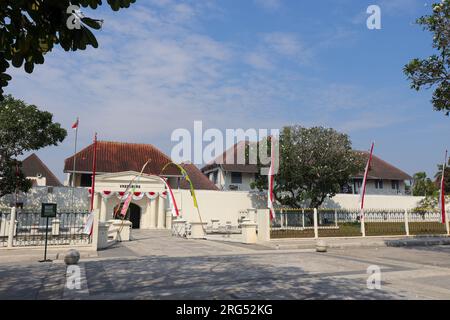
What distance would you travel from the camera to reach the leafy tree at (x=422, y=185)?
47844 millimetres

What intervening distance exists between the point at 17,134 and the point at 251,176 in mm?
24460

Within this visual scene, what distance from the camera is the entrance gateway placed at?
3203 centimetres

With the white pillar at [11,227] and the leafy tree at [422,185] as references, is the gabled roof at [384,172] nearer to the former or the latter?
the leafy tree at [422,185]

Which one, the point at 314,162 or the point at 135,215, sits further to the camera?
the point at 135,215

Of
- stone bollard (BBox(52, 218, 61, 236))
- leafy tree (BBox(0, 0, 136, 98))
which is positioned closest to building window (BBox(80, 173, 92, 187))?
stone bollard (BBox(52, 218, 61, 236))

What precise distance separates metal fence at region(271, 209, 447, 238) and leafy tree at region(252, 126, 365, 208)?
8.00 metres

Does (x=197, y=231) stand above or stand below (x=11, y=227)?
below

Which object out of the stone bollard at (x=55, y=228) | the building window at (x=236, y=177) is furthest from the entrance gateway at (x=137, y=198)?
the stone bollard at (x=55, y=228)

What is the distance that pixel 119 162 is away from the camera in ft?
120

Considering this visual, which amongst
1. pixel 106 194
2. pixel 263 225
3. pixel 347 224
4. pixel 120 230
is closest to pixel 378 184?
pixel 347 224

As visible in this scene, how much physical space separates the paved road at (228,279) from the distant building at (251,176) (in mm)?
25296

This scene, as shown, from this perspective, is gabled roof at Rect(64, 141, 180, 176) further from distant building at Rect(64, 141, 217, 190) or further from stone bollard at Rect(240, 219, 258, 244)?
Result: stone bollard at Rect(240, 219, 258, 244)

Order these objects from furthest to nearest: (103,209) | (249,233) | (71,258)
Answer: (103,209), (249,233), (71,258)

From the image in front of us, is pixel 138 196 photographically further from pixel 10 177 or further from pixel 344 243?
pixel 344 243
